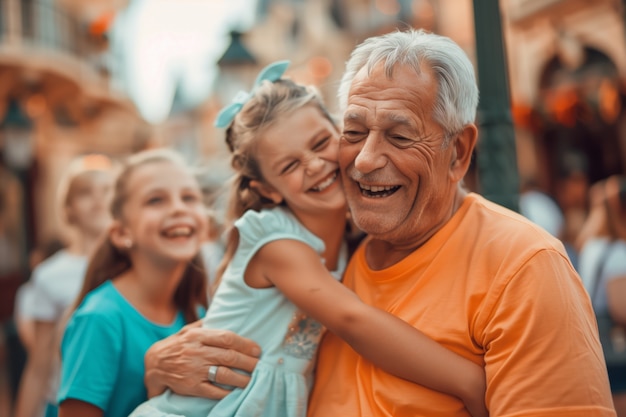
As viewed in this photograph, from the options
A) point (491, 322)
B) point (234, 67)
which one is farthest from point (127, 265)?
point (234, 67)

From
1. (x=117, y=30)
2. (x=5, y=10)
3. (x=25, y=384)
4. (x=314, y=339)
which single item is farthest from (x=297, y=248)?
(x=117, y=30)

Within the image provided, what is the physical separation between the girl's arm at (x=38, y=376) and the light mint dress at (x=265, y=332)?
2.26m

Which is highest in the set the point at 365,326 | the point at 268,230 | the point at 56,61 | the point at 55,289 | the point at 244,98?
the point at 56,61

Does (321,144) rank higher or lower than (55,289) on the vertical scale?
higher

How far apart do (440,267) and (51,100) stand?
16.2 metres

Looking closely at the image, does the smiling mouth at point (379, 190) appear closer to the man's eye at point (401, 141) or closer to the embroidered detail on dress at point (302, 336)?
the man's eye at point (401, 141)

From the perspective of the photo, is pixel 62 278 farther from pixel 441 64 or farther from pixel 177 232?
pixel 441 64

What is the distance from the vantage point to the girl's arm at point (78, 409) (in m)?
2.47

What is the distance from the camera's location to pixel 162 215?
2.85 meters

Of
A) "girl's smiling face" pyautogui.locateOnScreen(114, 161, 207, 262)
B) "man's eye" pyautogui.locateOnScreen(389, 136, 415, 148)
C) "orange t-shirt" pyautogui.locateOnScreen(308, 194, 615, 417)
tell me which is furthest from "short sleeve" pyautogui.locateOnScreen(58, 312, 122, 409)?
"man's eye" pyautogui.locateOnScreen(389, 136, 415, 148)

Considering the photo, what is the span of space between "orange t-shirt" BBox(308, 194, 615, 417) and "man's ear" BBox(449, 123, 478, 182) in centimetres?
13

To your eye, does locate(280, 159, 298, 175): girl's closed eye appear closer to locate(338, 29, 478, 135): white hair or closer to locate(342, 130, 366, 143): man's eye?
locate(342, 130, 366, 143): man's eye

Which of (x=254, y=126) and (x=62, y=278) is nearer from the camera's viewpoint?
(x=254, y=126)

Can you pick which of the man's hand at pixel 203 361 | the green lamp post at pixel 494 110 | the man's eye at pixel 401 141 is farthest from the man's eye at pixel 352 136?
the green lamp post at pixel 494 110
